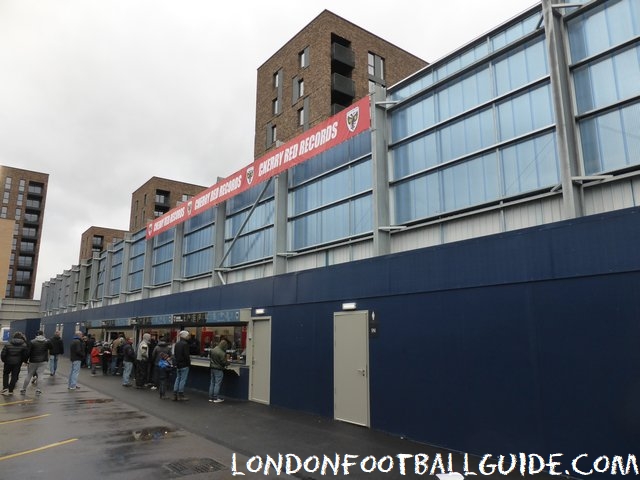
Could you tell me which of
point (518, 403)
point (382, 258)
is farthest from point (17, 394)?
point (518, 403)

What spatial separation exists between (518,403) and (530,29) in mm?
7272

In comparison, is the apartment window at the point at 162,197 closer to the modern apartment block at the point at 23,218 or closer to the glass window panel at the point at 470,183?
the modern apartment block at the point at 23,218

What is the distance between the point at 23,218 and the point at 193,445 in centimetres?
8724

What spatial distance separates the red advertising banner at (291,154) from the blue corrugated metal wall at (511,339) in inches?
158

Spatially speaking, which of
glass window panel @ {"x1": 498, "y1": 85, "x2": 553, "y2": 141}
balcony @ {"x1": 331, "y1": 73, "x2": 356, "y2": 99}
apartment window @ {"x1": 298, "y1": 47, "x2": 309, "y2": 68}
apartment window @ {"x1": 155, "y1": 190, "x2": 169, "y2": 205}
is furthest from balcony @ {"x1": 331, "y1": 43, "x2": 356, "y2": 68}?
apartment window @ {"x1": 155, "y1": 190, "x2": 169, "y2": 205}

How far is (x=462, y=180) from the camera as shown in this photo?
33.6 feet

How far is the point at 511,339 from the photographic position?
6973mm

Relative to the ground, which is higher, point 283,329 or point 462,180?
point 462,180

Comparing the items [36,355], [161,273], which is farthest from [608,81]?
[161,273]

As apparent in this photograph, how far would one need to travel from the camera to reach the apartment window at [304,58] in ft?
92.0

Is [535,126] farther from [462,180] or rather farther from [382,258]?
[382,258]

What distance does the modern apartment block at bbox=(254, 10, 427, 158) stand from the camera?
27.0 metres

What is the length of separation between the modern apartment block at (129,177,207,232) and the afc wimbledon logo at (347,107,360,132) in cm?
4419

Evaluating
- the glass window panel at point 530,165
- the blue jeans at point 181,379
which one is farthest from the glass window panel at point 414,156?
the blue jeans at point 181,379
